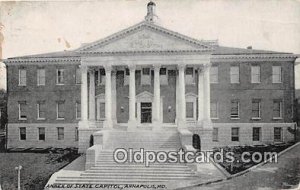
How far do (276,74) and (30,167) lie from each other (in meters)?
8.61

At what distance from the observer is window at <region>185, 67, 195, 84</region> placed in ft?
49.4

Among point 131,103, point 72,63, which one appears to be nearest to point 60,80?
point 72,63

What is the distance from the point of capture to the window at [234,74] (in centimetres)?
1443

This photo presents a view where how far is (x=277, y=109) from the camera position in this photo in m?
12.7

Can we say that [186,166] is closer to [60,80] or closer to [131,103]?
[131,103]

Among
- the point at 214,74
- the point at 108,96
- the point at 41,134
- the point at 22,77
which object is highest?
the point at 214,74

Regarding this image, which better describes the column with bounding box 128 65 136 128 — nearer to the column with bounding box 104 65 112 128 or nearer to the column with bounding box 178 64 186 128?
the column with bounding box 104 65 112 128

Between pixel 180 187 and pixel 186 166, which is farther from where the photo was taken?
pixel 186 166

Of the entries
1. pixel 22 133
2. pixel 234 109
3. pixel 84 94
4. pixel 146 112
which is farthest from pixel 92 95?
pixel 234 109

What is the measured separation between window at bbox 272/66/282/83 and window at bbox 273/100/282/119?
0.73 meters

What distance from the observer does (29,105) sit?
48.3 feet

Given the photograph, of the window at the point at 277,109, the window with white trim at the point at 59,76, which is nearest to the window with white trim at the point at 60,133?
the window with white trim at the point at 59,76

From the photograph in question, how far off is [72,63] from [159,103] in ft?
11.8

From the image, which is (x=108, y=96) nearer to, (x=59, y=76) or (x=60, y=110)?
(x=60, y=110)
